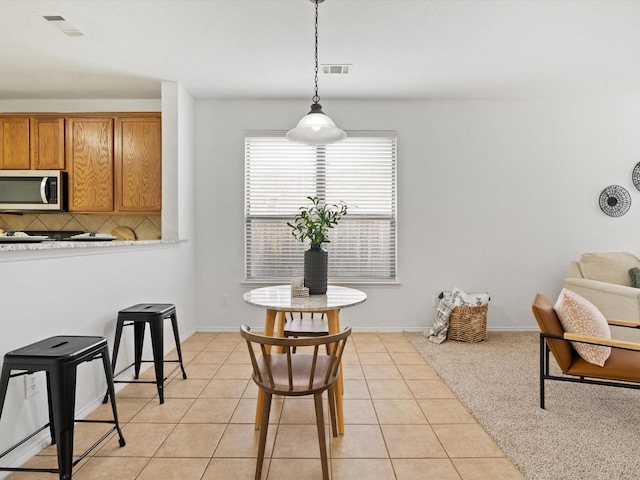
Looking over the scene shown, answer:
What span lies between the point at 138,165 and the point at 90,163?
549 mm

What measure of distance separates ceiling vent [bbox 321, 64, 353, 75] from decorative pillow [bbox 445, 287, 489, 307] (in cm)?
260

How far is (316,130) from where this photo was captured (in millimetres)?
2719

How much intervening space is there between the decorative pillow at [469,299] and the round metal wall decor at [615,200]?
1.80m

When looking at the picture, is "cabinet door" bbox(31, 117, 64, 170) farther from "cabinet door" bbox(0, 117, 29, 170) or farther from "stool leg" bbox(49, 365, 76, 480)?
"stool leg" bbox(49, 365, 76, 480)

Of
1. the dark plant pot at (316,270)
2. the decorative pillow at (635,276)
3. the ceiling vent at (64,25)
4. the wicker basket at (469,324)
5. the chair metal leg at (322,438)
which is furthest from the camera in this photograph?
the wicker basket at (469,324)

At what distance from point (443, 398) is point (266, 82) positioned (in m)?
3.32

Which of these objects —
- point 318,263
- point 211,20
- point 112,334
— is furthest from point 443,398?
point 211,20

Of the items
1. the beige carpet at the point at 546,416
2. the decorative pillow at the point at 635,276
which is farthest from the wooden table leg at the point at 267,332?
the decorative pillow at the point at 635,276

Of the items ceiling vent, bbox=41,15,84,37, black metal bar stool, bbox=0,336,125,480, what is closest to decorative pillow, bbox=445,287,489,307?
black metal bar stool, bbox=0,336,125,480

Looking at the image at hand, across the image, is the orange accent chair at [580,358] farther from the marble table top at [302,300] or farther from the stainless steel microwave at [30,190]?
the stainless steel microwave at [30,190]

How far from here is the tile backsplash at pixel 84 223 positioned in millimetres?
4523

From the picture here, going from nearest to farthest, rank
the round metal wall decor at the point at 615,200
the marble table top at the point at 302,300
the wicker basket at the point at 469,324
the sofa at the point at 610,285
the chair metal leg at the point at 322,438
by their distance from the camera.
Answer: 1. the chair metal leg at the point at 322,438
2. the marble table top at the point at 302,300
3. the sofa at the point at 610,285
4. the wicker basket at the point at 469,324
5. the round metal wall decor at the point at 615,200

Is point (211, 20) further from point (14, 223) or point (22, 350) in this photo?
point (14, 223)

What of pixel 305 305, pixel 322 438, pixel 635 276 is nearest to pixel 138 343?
pixel 305 305
